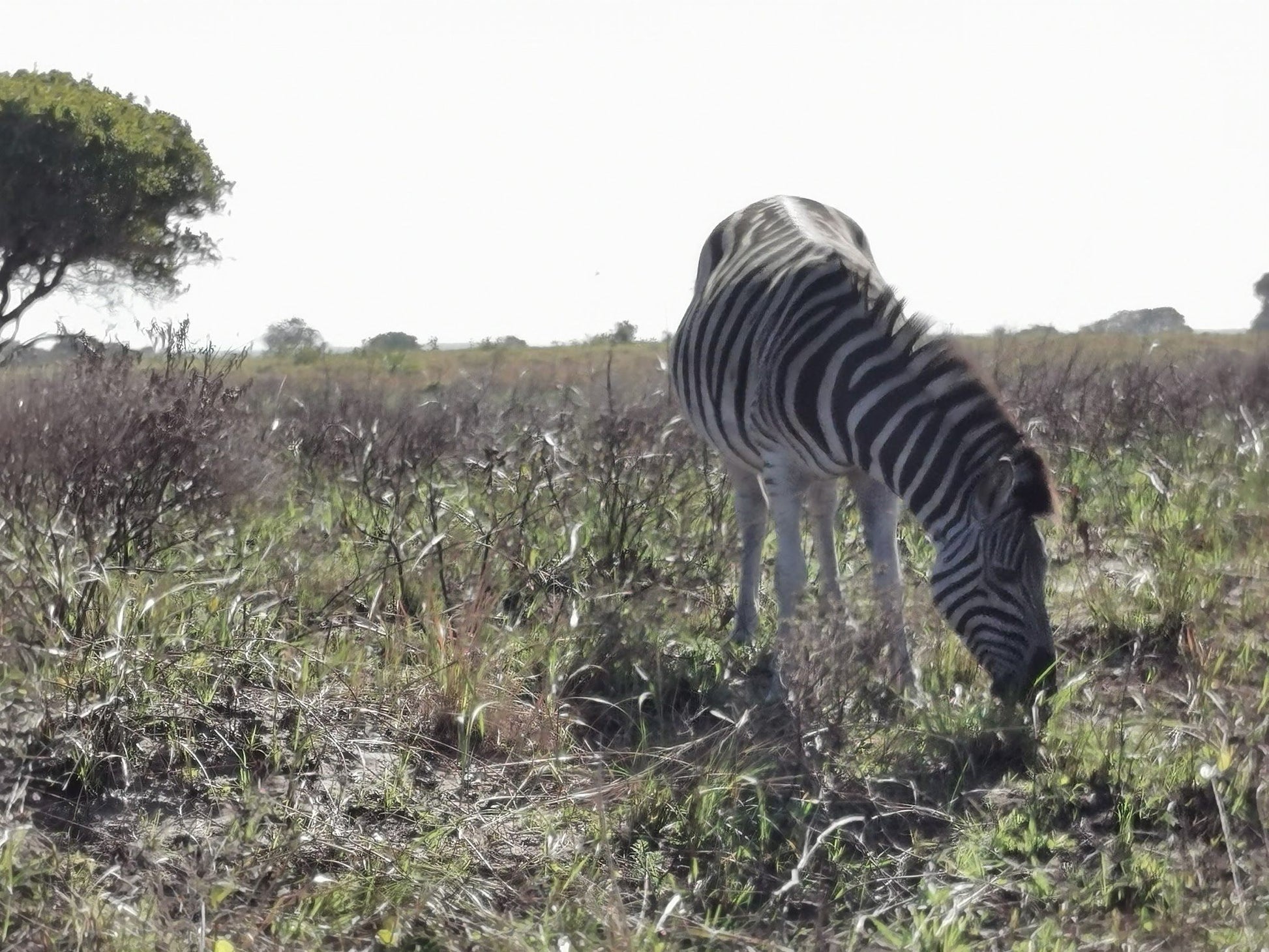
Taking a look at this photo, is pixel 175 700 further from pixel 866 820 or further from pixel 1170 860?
pixel 1170 860

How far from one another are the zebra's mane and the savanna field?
70cm

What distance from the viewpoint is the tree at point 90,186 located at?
19.4m

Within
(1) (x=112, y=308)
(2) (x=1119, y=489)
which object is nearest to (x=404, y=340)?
(1) (x=112, y=308)

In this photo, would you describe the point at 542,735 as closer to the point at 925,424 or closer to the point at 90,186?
the point at 925,424

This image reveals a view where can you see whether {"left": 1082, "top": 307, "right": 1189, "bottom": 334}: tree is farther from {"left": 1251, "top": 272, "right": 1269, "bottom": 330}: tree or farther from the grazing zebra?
the grazing zebra

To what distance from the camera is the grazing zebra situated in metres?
4.17

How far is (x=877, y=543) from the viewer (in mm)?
5059

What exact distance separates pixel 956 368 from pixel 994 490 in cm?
49

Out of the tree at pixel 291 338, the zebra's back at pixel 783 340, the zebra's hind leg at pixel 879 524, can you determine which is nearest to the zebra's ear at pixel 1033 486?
the zebra's back at pixel 783 340

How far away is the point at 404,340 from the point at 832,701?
3071 cm

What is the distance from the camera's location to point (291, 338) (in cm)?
1177

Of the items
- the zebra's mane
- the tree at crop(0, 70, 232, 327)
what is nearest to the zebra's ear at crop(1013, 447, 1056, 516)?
the zebra's mane

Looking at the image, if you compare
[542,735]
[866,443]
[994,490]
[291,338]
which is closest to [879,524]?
Answer: [866,443]

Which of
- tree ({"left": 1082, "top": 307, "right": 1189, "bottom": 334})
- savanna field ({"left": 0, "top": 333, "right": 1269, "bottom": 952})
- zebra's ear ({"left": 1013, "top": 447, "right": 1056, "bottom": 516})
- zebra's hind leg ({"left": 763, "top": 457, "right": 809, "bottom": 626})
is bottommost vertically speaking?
savanna field ({"left": 0, "top": 333, "right": 1269, "bottom": 952})
